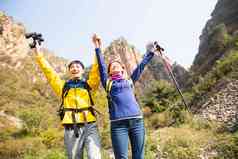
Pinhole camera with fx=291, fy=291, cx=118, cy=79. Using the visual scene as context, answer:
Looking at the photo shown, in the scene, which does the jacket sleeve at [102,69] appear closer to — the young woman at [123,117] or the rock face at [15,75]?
the young woman at [123,117]

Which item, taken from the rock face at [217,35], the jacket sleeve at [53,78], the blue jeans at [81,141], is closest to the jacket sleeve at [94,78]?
the jacket sleeve at [53,78]

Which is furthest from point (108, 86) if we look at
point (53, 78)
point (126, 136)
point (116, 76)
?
point (53, 78)

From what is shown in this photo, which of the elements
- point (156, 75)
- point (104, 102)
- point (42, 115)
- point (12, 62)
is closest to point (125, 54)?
point (156, 75)

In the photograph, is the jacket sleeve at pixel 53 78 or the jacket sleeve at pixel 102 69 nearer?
the jacket sleeve at pixel 102 69

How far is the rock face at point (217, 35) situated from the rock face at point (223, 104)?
13706 millimetres

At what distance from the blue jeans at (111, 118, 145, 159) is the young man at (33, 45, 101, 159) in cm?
25

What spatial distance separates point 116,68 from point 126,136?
3.16 ft

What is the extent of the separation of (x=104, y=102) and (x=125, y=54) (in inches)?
4164

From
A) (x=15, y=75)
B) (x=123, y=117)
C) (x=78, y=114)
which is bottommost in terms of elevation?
(x=123, y=117)

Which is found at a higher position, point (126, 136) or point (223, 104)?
point (223, 104)

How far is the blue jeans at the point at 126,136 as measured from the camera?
3.71 meters

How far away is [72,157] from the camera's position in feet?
12.4

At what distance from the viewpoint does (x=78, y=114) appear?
3.86 metres

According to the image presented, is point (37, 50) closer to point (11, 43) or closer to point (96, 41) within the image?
point (96, 41)
